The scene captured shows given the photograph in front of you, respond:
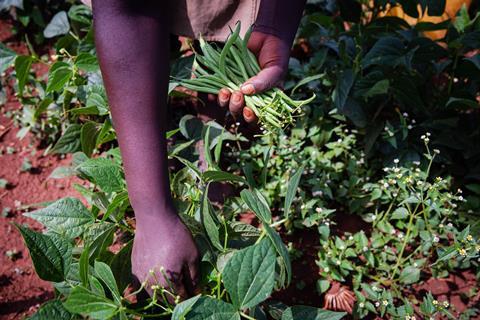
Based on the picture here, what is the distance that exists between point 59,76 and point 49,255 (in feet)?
2.23

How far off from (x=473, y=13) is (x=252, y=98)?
113 cm

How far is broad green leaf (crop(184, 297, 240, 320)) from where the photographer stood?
85 centimetres

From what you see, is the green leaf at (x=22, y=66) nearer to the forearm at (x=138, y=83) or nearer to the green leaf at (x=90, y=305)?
the forearm at (x=138, y=83)

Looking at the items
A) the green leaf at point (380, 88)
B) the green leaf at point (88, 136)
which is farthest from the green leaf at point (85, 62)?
the green leaf at point (380, 88)

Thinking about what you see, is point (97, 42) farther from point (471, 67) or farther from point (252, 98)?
point (471, 67)

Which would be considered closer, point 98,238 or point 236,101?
point 98,238

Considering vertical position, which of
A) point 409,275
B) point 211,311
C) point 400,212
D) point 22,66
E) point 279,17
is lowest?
point 409,275

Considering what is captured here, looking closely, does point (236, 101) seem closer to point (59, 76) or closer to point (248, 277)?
point (248, 277)

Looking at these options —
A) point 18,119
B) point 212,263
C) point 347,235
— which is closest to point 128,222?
point 212,263

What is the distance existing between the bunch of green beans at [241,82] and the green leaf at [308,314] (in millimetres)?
406

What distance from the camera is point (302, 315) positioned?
986mm

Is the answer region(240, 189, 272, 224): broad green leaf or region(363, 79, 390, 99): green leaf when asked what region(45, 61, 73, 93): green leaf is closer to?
region(240, 189, 272, 224): broad green leaf

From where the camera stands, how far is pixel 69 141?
1562mm

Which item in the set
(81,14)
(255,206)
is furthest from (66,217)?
(81,14)
